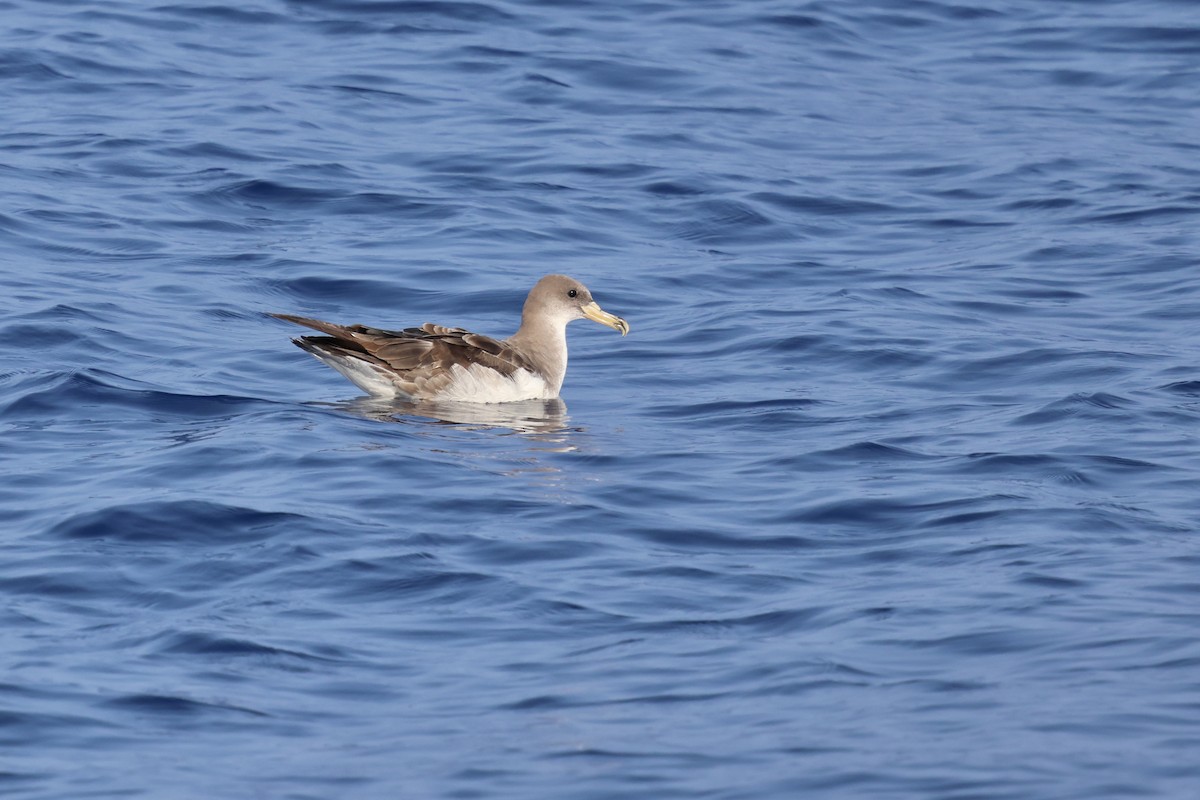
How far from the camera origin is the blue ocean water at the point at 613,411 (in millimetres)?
6637

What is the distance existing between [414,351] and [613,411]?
122 centimetres

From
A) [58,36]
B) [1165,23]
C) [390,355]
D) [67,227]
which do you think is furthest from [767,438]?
[1165,23]

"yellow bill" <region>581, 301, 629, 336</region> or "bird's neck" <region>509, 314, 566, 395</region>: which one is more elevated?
"yellow bill" <region>581, 301, 629, 336</region>

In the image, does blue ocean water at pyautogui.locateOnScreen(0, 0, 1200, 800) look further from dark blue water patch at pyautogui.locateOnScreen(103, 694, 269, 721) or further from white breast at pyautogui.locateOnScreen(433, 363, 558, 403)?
white breast at pyautogui.locateOnScreen(433, 363, 558, 403)

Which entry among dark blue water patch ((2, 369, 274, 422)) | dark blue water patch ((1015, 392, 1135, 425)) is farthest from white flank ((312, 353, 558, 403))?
dark blue water patch ((1015, 392, 1135, 425))

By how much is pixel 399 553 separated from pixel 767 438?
290 cm

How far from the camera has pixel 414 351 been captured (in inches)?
458

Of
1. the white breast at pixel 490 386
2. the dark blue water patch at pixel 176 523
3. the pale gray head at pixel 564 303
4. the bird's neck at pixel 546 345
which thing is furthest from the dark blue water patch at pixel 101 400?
the pale gray head at pixel 564 303

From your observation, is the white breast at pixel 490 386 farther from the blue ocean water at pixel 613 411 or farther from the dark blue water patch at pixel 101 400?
the dark blue water patch at pixel 101 400

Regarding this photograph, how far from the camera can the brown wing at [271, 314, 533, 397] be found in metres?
11.5

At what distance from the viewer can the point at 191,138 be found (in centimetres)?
1727

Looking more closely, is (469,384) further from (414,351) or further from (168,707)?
(168,707)

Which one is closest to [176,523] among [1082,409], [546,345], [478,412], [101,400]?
[101,400]

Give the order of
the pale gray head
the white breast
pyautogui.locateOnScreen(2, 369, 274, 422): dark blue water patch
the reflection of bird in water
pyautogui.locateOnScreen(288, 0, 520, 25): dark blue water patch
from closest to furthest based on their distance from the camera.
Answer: pyautogui.locateOnScreen(2, 369, 274, 422): dark blue water patch
the reflection of bird in water
the white breast
the pale gray head
pyautogui.locateOnScreen(288, 0, 520, 25): dark blue water patch
